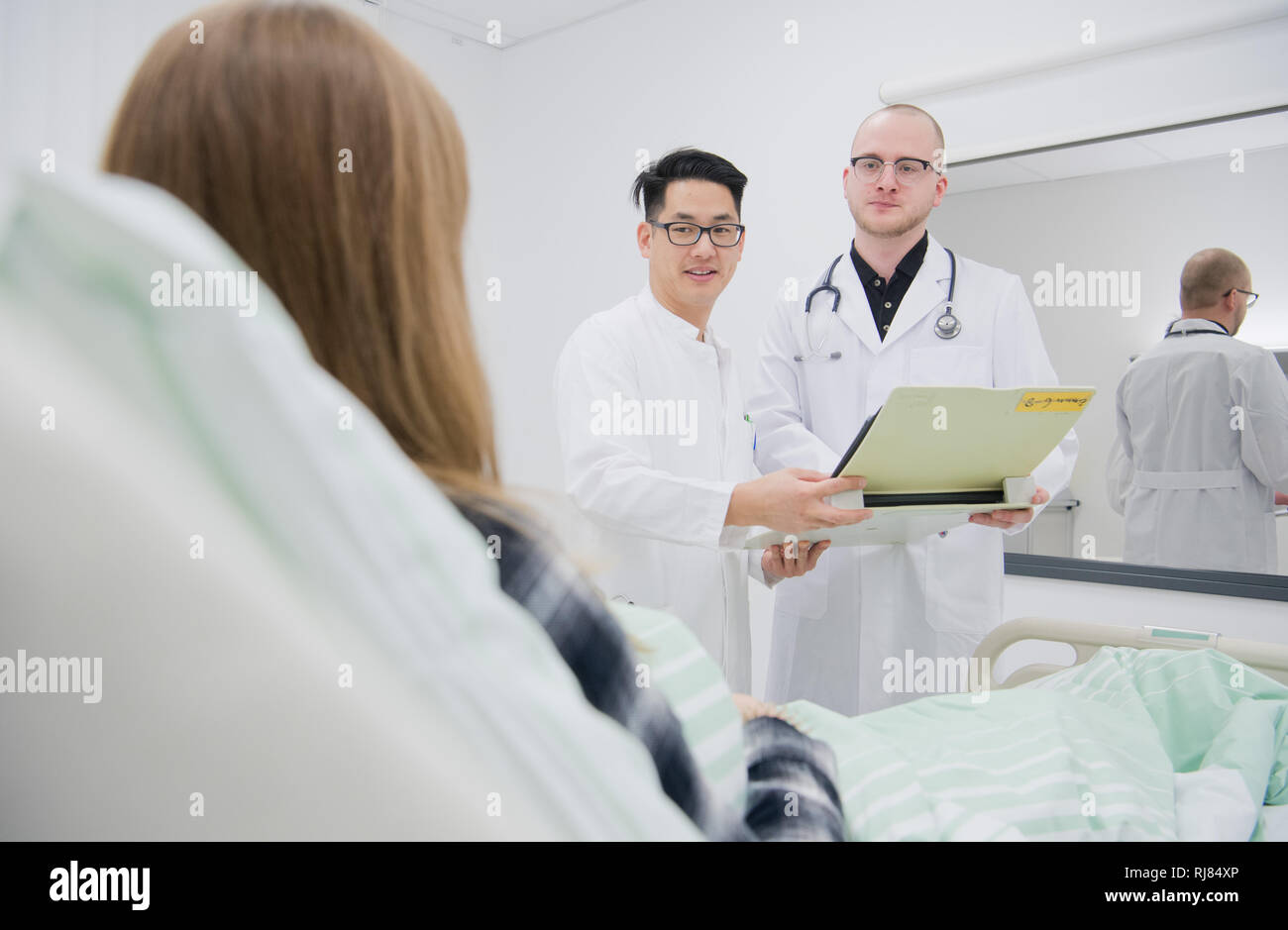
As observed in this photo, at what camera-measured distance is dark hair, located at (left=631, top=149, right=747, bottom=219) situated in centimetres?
216

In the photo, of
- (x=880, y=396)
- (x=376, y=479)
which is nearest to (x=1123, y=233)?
(x=880, y=396)

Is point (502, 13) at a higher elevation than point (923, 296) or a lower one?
higher

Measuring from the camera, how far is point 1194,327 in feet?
7.91

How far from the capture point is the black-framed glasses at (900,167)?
6.92ft

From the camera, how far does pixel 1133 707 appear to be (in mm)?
1251

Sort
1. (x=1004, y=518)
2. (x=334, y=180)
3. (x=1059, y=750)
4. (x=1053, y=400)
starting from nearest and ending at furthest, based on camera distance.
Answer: (x=334, y=180) < (x=1059, y=750) < (x=1053, y=400) < (x=1004, y=518)

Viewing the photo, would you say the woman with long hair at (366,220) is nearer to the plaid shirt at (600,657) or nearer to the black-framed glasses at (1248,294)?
the plaid shirt at (600,657)

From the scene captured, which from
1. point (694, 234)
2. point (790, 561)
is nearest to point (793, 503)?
point (790, 561)

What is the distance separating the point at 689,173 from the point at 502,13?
2129 mm

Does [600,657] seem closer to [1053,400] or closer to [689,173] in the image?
[1053,400]

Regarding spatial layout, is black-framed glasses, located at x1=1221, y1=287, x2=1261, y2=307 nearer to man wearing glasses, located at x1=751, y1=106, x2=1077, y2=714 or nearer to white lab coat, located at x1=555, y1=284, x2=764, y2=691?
man wearing glasses, located at x1=751, y1=106, x2=1077, y2=714

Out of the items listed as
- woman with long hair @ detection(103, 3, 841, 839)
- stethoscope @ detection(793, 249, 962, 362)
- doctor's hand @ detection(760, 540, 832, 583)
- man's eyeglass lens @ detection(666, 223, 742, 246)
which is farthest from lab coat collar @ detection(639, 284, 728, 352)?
woman with long hair @ detection(103, 3, 841, 839)
